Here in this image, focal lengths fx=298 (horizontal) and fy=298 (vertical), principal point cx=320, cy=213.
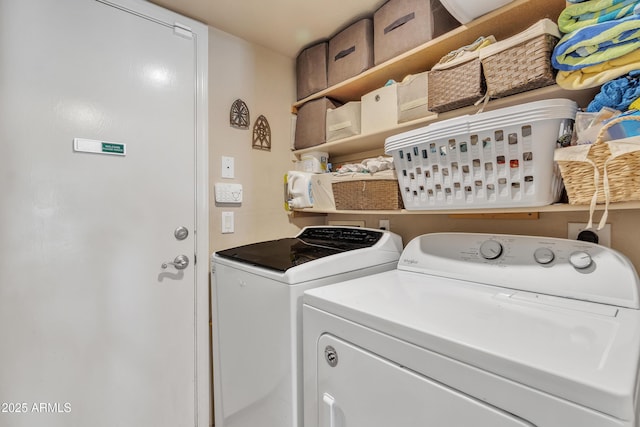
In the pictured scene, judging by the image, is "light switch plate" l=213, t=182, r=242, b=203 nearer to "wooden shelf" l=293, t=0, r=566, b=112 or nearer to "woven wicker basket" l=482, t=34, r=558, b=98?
"wooden shelf" l=293, t=0, r=566, b=112

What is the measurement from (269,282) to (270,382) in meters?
0.39

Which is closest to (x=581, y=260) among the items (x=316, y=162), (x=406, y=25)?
(x=406, y=25)

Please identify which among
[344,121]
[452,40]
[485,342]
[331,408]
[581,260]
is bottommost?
[331,408]

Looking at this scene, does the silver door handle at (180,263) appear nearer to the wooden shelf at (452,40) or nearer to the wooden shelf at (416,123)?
the wooden shelf at (416,123)

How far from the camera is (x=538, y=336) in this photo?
Answer: 67cm

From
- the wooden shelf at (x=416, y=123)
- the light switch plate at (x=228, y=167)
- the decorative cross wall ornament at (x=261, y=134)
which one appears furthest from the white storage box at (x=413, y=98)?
the light switch plate at (x=228, y=167)

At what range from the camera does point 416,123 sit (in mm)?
1389

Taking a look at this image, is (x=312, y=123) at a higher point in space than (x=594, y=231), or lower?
higher

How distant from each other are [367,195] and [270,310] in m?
0.73

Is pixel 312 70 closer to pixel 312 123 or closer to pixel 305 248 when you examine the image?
pixel 312 123

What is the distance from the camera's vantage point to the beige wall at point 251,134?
1771mm

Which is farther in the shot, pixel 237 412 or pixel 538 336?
pixel 237 412

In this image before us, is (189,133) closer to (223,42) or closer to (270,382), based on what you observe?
(223,42)

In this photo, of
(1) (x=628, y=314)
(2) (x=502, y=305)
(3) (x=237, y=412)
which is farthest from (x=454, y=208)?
(3) (x=237, y=412)
